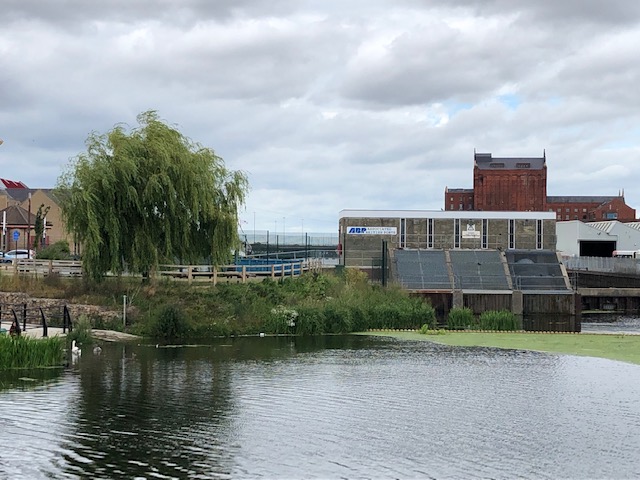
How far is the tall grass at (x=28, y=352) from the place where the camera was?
2780 cm

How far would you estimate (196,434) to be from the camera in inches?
743

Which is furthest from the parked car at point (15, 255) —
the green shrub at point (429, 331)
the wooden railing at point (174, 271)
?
the green shrub at point (429, 331)

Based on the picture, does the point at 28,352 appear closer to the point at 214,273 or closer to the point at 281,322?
the point at 281,322

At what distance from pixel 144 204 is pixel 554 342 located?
69.9 feet

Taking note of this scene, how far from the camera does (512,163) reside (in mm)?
130625

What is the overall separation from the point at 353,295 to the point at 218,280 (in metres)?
7.39

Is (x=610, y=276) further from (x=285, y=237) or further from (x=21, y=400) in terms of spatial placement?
(x=21, y=400)

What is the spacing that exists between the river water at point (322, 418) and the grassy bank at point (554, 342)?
109 inches

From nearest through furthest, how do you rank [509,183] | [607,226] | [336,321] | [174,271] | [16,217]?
[336,321], [174,271], [16,217], [607,226], [509,183]

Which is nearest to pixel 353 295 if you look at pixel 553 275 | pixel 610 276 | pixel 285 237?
pixel 553 275

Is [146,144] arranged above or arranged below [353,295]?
above

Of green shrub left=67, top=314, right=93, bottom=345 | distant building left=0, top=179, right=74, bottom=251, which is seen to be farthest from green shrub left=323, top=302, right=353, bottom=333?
distant building left=0, top=179, right=74, bottom=251

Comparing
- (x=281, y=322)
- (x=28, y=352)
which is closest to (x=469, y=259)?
(x=281, y=322)

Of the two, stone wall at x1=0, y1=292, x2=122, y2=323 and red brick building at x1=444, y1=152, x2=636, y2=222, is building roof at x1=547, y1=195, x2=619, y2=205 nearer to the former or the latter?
red brick building at x1=444, y1=152, x2=636, y2=222
